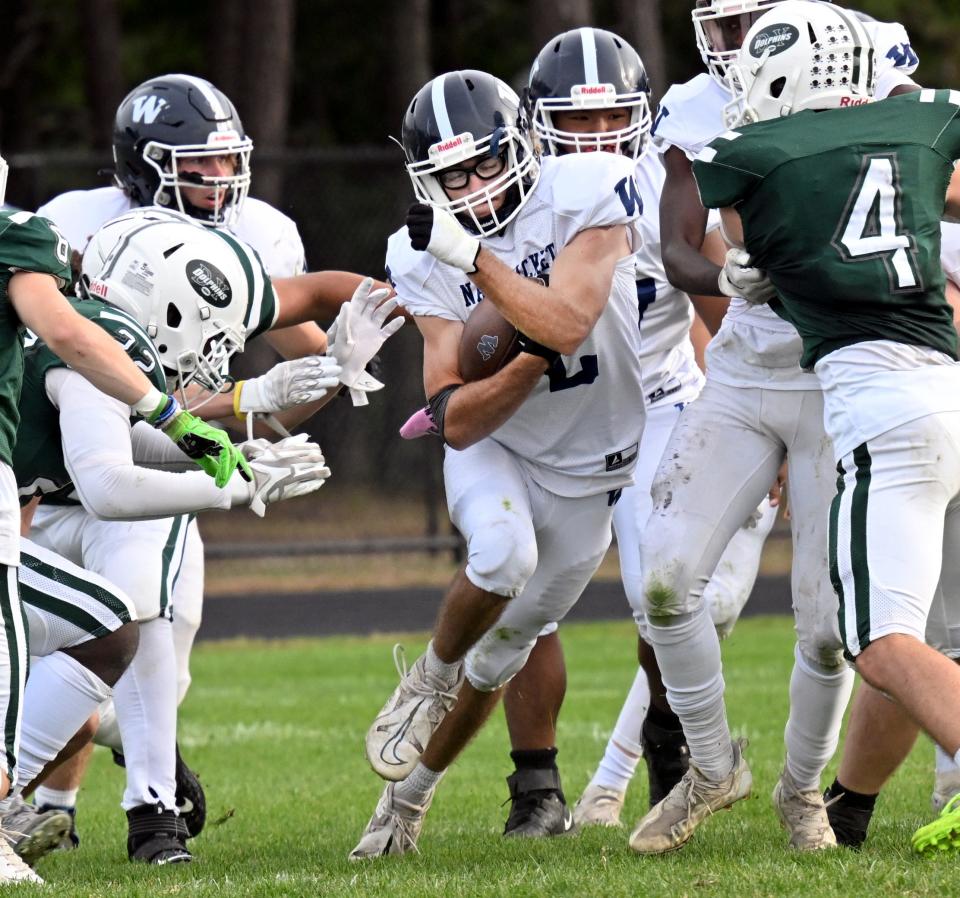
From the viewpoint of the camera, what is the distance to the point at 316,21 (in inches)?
842

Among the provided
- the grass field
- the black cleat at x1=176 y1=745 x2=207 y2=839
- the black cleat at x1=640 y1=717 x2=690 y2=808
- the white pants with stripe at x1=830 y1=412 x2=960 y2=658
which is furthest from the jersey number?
the black cleat at x1=176 y1=745 x2=207 y2=839

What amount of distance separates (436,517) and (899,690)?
30.3ft

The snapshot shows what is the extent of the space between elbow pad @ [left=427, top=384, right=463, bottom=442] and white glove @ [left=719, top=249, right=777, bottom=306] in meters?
0.81

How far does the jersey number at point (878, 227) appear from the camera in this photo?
12.9 feet

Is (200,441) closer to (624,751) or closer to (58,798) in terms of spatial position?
(58,798)

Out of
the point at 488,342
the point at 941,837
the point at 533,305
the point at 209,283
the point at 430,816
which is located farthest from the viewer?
the point at 430,816

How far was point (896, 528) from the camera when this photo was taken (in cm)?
382

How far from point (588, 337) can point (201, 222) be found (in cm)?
147

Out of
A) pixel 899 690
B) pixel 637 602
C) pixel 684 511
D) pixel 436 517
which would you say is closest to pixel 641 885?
pixel 899 690

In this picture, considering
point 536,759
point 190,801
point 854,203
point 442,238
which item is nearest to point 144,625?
point 190,801

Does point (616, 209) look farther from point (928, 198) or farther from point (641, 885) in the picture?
point (641, 885)

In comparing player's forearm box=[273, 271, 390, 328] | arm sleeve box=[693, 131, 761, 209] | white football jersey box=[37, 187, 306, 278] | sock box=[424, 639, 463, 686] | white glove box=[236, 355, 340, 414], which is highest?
arm sleeve box=[693, 131, 761, 209]

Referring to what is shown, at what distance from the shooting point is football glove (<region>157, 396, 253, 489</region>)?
4.29 meters

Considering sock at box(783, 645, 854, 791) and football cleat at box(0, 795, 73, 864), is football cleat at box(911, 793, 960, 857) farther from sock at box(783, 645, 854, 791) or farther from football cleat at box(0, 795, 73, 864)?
football cleat at box(0, 795, 73, 864)
